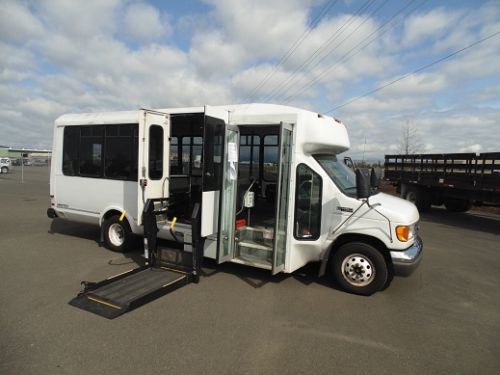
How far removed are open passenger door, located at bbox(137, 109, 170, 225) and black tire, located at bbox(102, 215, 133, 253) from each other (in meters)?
1.14

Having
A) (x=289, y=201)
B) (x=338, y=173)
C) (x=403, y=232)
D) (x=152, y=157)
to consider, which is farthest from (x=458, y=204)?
(x=152, y=157)

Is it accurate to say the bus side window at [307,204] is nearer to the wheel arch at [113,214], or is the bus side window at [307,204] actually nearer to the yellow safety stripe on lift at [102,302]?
the yellow safety stripe on lift at [102,302]

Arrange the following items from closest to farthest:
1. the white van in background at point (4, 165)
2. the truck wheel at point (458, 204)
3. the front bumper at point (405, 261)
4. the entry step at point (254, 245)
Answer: the front bumper at point (405, 261)
the entry step at point (254, 245)
the truck wheel at point (458, 204)
the white van in background at point (4, 165)

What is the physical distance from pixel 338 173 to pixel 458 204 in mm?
10111

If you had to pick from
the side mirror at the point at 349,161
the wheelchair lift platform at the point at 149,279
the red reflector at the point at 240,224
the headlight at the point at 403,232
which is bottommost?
the wheelchair lift platform at the point at 149,279

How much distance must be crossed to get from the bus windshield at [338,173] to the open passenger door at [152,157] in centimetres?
277

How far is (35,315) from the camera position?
4055mm

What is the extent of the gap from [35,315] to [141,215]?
6.79 feet

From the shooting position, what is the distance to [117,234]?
22.5 feet

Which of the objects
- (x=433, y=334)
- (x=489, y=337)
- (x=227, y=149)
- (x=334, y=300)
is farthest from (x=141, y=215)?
(x=489, y=337)

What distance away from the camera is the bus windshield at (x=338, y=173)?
16.8 ft

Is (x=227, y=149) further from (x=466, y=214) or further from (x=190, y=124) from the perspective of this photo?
(x=466, y=214)

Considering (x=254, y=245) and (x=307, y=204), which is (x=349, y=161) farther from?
(x=254, y=245)

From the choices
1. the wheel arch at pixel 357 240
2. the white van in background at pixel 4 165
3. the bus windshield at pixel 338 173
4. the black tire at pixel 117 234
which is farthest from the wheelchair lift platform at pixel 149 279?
the white van in background at pixel 4 165
